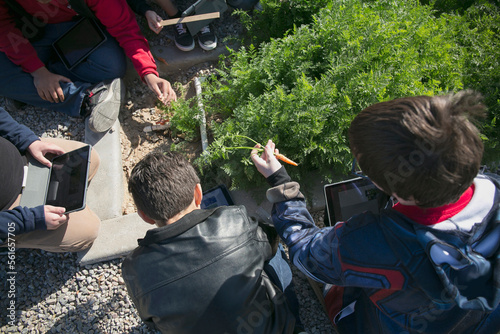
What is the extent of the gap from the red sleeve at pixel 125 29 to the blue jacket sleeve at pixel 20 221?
5.58 ft

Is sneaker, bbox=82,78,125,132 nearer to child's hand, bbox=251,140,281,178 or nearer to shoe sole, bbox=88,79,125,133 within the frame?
shoe sole, bbox=88,79,125,133

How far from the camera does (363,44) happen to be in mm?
2609

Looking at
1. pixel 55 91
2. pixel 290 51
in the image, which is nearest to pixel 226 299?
pixel 290 51

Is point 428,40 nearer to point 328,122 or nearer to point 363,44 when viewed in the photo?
point 363,44

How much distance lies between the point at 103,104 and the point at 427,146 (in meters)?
3.09

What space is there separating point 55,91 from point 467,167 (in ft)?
11.9

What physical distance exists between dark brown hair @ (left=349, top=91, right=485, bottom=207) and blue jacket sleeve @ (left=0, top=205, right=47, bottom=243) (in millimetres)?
2378

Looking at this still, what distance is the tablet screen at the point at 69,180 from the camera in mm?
2551

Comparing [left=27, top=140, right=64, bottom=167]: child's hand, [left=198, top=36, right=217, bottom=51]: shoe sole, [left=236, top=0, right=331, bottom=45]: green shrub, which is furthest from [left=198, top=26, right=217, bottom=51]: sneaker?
[left=27, top=140, right=64, bottom=167]: child's hand

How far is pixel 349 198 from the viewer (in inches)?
96.7

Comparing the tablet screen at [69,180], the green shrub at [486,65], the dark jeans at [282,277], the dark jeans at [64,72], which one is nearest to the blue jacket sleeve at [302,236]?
the dark jeans at [282,277]

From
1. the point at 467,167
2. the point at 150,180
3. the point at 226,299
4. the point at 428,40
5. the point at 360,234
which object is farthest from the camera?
the point at 428,40

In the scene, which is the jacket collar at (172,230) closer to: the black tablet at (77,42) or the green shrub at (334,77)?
the green shrub at (334,77)

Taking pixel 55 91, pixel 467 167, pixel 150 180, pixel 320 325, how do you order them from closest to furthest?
1. pixel 467 167
2. pixel 150 180
3. pixel 320 325
4. pixel 55 91
